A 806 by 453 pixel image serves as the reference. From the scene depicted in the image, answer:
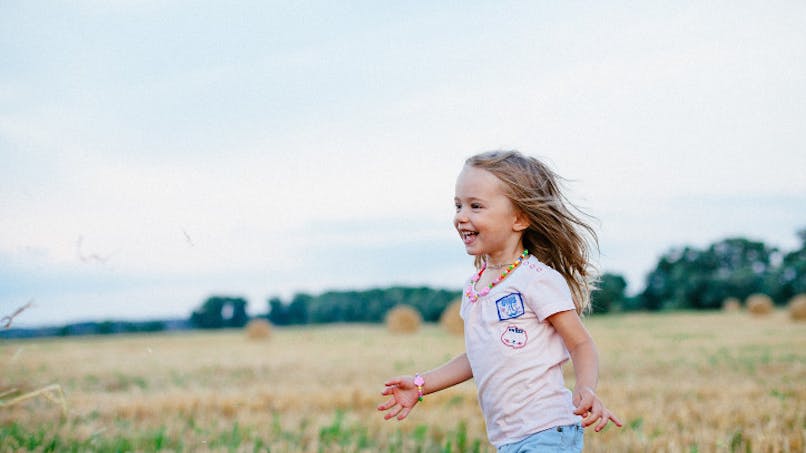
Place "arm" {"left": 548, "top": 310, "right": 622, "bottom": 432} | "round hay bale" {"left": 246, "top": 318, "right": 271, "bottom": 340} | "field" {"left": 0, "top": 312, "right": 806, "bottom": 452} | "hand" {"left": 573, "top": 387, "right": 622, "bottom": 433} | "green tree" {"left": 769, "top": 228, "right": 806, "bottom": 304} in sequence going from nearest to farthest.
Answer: "hand" {"left": 573, "top": 387, "right": 622, "bottom": 433} → "arm" {"left": 548, "top": 310, "right": 622, "bottom": 432} → "field" {"left": 0, "top": 312, "right": 806, "bottom": 452} → "round hay bale" {"left": 246, "top": 318, "right": 271, "bottom": 340} → "green tree" {"left": 769, "top": 228, "right": 806, "bottom": 304}

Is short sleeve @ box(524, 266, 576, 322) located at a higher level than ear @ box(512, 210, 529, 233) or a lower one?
lower

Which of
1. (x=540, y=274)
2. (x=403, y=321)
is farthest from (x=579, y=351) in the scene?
(x=403, y=321)

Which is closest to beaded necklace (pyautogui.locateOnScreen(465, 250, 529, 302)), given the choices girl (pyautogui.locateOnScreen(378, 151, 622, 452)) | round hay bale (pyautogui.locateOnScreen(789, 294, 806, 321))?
girl (pyautogui.locateOnScreen(378, 151, 622, 452))

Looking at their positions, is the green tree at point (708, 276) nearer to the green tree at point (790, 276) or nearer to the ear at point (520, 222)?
the green tree at point (790, 276)

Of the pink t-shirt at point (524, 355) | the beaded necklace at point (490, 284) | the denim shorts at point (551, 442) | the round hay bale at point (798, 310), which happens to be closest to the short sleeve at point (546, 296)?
the pink t-shirt at point (524, 355)

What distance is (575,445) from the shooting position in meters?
2.67

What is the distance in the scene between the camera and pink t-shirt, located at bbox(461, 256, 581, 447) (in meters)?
2.69

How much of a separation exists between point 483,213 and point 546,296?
0.39m

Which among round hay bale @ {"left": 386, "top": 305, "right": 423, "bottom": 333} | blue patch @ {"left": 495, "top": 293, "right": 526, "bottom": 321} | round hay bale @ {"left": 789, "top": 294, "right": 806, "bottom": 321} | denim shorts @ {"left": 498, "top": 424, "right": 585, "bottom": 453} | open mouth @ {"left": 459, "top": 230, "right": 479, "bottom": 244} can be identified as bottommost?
round hay bale @ {"left": 789, "top": 294, "right": 806, "bottom": 321}

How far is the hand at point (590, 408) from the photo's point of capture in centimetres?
240

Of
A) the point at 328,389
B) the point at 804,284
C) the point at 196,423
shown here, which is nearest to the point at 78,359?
the point at 328,389

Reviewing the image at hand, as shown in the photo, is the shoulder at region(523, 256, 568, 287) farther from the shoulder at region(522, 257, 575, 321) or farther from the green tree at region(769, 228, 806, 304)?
the green tree at region(769, 228, 806, 304)

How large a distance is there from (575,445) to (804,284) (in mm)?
58895

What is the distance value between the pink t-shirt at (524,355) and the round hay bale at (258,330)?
23244 millimetres
